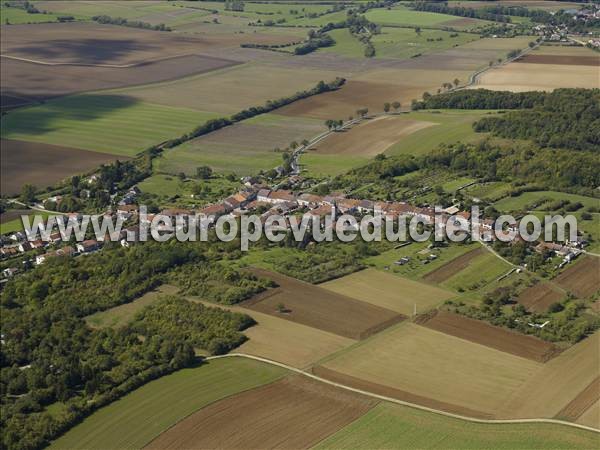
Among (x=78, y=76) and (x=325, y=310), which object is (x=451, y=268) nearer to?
(x=325, y=310)

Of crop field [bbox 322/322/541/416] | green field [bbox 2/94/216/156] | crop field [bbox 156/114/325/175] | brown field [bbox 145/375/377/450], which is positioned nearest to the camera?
brown field [bbox 145/375/377/450]

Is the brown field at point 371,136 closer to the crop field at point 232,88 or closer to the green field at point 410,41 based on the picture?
the crop field at point 232,88

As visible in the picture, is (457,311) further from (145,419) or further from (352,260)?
(145,419)

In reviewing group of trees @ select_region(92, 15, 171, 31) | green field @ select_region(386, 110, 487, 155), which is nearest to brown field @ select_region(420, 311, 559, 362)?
green field @ select_region(386, 110, 487, 155)

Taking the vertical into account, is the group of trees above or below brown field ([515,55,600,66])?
below

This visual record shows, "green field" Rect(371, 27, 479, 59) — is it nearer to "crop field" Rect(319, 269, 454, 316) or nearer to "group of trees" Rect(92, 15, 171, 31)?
"group of trees" Rect(92, 15, 171, 31)

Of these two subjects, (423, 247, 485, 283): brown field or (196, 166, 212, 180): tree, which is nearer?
(423, 247, 485, 283): brown field
